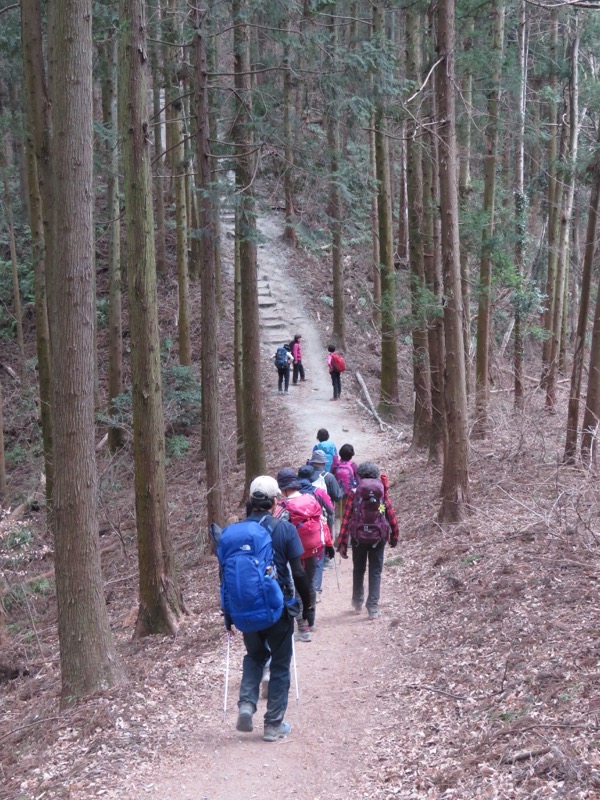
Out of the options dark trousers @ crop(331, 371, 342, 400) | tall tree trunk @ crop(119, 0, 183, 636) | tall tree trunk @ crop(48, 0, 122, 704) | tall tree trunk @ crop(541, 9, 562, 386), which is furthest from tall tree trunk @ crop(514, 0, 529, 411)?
tall tree trunk @ crop(48, 0, 122, 704)

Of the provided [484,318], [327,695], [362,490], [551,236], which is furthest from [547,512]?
[551,236]

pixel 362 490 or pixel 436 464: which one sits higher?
pixel 362 490

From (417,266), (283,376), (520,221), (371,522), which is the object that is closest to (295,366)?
(283,376)

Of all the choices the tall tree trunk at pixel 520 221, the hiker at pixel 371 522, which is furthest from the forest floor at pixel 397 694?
the tall tree trunk at pixel 520 221

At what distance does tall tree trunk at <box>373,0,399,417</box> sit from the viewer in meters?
17.2

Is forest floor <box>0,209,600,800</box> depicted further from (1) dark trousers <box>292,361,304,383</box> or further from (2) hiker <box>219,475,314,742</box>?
(1) dark trousers <box>292,361,304,383</box>

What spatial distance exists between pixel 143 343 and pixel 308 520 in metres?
2.75

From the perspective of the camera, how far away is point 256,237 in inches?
460

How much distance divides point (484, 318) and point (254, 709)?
1165cm

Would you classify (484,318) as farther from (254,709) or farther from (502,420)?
(254,709)

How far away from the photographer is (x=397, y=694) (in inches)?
255

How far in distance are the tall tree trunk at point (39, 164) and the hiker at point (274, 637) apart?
15.5 feet

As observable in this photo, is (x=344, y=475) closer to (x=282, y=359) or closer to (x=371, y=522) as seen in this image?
(x=371, y=522)

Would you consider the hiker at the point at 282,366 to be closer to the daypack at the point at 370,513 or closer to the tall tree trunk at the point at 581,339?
the tall tree trunk at the point at 581,339
